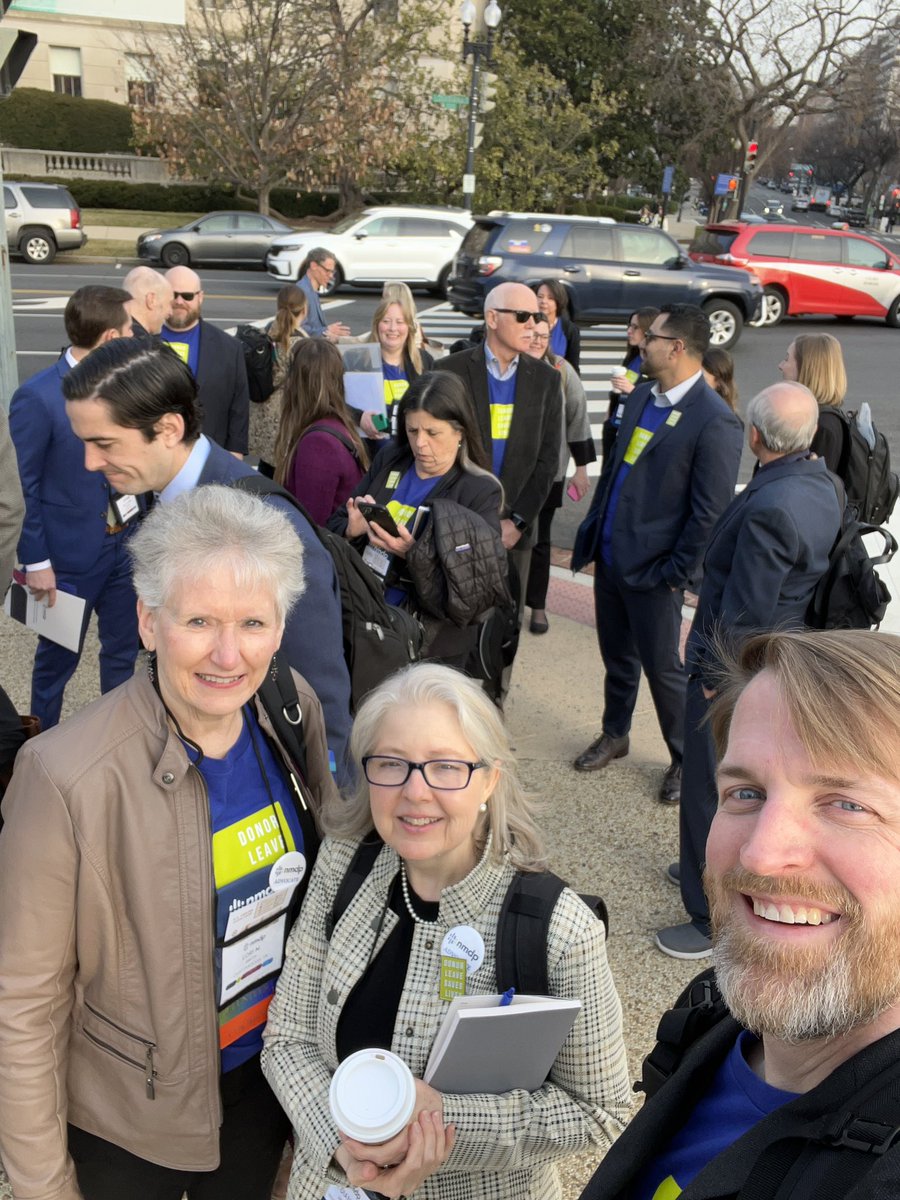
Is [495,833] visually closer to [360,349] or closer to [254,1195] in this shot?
[254,1195]

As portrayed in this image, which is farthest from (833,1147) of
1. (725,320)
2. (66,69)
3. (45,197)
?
(66,69)

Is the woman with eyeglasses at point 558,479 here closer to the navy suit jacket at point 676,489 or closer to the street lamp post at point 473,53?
the navy suit jacket at point 676,489

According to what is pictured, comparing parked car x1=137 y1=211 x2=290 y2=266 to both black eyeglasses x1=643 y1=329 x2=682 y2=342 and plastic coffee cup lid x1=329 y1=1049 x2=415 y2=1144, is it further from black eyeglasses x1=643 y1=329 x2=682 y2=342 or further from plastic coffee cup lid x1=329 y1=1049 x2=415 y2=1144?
plastic coffee cup lid x1=329 y1=1049 x2=415 y2=1144

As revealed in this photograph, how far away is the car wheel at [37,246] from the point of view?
886 inches

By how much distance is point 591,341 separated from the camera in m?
17.8

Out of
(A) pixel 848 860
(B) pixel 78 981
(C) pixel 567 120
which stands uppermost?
(C) pixel 567 120

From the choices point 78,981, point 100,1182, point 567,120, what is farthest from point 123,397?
point 567,120

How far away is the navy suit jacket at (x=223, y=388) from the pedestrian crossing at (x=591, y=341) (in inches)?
289

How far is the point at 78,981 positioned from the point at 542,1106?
0.92 metres

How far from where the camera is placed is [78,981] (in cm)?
197

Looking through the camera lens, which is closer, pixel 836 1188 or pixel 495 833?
pixel 836 1188

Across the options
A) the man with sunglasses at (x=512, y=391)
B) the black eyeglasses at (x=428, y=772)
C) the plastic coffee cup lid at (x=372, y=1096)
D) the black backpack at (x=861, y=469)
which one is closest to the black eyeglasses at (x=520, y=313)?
the man with sunglasses at (x=512, y=391)

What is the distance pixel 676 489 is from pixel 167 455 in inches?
A: 94.4

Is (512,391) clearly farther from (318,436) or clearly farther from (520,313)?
(318,436)
